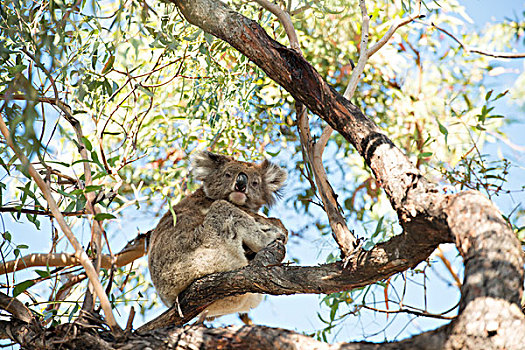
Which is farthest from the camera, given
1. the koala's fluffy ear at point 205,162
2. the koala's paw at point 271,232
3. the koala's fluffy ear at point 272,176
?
the koala's fluffy ear at point 272,176

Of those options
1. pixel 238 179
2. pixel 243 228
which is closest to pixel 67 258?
pixel 243 228

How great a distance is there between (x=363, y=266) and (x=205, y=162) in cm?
235

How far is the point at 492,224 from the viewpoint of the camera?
1.76 m

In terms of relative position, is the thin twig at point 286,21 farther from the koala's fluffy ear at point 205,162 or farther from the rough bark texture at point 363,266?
the koala's fluffy ear at point 205,162

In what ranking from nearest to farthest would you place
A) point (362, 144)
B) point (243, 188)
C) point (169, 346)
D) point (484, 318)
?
point (484, 318), point (169, 346), point (362, 144), point (243, 188)

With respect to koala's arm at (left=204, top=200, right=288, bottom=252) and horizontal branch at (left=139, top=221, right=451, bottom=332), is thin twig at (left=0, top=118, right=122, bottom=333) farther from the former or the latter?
koala's arm at (left=204, top=200, right=288, bottom=252)

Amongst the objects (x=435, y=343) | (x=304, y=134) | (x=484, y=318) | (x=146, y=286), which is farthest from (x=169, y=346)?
(x=146, y=286)

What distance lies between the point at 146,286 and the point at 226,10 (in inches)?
127

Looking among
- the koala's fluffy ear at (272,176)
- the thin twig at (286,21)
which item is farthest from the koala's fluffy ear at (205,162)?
the thin twig at (286,21)

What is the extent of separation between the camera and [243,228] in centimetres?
366

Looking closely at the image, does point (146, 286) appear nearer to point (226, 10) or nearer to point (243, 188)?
point (243, 188)

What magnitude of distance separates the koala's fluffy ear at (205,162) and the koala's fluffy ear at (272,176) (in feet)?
1.14

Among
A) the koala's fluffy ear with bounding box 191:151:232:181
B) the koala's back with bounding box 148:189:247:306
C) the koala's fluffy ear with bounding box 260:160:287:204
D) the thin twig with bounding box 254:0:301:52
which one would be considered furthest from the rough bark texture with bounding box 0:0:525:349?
the koala's fluffy ear with bounding box 260:160:287:204

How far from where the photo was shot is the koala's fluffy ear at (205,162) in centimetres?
439
